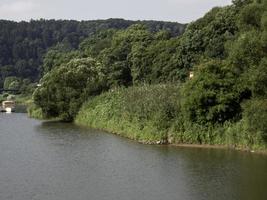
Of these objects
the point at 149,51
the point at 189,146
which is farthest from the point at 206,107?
the point at 149,51

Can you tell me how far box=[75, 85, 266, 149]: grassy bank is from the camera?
47.7 m

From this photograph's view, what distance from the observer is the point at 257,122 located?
43.9 metres

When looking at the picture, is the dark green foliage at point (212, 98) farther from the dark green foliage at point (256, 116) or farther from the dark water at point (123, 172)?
the dark water at point (123, 172)

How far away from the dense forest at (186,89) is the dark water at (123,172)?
2.49 meters

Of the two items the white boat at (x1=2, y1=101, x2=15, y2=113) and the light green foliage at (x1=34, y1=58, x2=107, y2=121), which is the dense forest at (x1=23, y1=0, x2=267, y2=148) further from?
the white boat at (x1=2, y1=101, x2=15, y2=113)

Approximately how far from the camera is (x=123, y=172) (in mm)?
39625

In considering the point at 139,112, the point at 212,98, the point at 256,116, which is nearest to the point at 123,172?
the point at 256,116

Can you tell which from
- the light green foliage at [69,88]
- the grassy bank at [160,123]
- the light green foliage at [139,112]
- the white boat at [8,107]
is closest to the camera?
the grassy bank at [160,123]

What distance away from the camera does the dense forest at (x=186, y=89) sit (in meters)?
46.8

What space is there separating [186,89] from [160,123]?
4075 millimetres

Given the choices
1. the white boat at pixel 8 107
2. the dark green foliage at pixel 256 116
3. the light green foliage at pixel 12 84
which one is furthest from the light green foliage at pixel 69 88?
the light green foliage at pixel 12 84

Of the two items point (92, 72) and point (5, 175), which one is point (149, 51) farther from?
point (5, 175)

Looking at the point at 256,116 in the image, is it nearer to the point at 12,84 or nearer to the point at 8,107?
the point at 8,107

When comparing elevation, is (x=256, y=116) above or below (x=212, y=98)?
below
